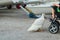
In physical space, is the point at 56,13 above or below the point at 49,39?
above

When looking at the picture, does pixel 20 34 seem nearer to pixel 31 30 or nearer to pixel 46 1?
pixel 31 30

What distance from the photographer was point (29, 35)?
6.08 m

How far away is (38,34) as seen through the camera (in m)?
6.21

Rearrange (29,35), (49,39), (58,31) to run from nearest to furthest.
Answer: (49,39) < (29,35) < (58,31)

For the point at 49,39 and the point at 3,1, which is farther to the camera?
the point at 3,1

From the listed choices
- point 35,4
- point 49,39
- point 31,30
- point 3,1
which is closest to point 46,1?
point 35,4

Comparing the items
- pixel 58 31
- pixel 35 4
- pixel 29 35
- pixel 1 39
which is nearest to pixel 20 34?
pixel 29 35

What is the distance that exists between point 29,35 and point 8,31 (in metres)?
0.89

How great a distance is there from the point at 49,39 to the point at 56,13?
3.10 ft

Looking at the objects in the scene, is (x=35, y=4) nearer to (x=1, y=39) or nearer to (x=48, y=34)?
(x=48, y=34)

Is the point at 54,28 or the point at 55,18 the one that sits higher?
the point at 55,18

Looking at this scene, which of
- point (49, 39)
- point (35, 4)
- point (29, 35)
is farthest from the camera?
point (35, 4)

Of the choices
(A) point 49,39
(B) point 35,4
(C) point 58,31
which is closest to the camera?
(A) point 49,39

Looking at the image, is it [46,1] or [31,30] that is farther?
[46,1]
